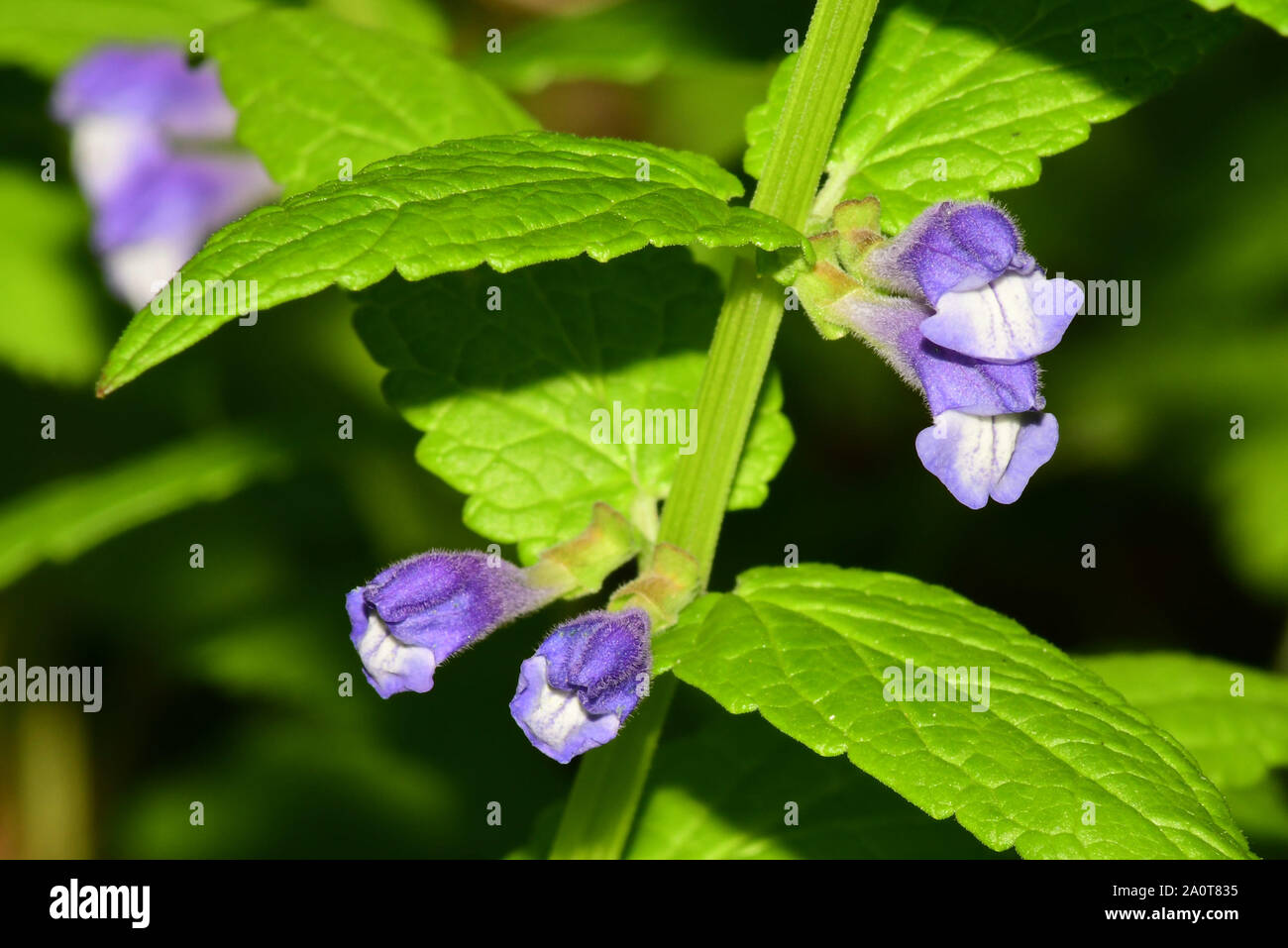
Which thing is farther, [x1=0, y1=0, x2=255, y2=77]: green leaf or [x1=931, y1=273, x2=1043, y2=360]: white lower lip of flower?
[x1=0, y1=0, x2=255, y2=77]: green leaf

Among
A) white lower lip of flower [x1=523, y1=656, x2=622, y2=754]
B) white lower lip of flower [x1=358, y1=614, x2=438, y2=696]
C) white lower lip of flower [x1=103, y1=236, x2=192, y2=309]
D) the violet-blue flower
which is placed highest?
the violet-blue flower

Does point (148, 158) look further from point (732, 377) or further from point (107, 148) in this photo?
point (732, 377)

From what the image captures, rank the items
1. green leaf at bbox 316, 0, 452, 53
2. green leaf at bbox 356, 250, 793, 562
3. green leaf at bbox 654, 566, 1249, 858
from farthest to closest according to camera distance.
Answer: green leaf at bbox 316, 0, 452, 53
green leaf at bbox 356, 250, 793, 562
green leaf at bbox 654, 566, 1249, 858

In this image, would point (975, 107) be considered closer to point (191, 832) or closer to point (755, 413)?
point (755, 413)

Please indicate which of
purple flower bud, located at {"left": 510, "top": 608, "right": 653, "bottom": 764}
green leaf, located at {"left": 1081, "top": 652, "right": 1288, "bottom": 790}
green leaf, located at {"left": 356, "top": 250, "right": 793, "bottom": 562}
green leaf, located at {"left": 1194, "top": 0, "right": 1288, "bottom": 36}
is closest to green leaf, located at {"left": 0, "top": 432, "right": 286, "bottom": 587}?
green leaf, located at {"left": 356, "top": 250, "right": 793, "bottom": 562}

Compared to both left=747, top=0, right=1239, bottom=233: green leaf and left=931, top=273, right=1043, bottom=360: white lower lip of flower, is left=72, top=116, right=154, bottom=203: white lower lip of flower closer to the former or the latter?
left=747, top=0, right=1239, bottom=233: green leaf

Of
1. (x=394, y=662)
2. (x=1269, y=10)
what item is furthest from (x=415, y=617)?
(x=1269, y=10)
